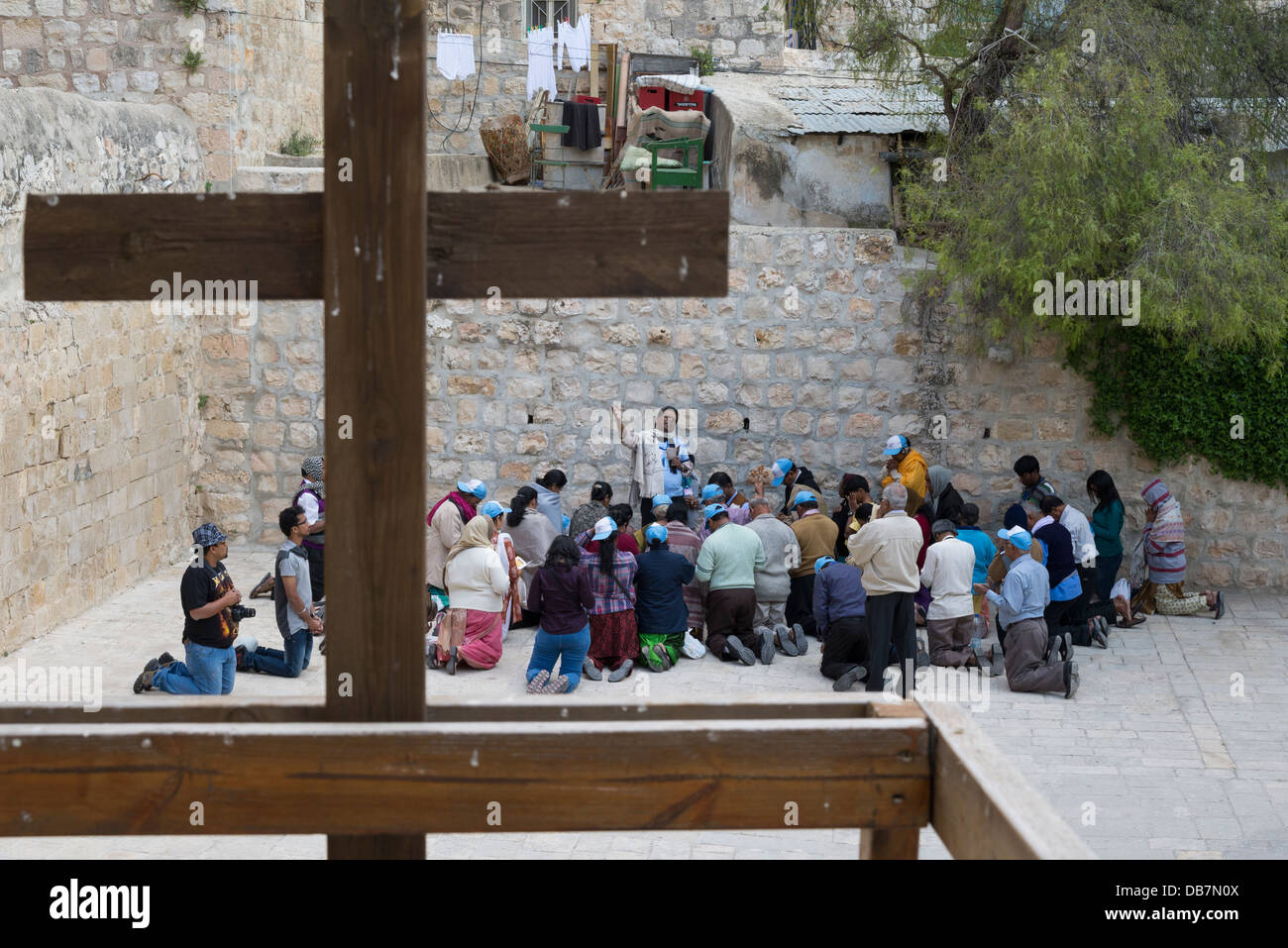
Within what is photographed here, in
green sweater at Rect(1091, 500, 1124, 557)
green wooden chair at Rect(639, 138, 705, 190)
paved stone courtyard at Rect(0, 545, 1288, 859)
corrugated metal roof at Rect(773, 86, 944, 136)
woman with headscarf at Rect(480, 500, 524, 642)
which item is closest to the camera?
paved stone courtyard at Rect(0, 545, 1288, 859)

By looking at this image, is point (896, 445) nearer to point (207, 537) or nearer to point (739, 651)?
point (739, 651)

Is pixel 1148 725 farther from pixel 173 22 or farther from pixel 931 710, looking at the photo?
pixel 173 22

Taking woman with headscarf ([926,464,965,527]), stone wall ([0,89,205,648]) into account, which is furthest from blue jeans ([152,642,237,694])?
woman with headscarf ([926,464,965,527])

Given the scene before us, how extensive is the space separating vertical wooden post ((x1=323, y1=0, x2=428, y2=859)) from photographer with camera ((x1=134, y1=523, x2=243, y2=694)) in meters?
6.03

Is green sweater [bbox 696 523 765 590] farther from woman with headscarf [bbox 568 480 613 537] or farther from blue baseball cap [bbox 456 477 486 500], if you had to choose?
blue baseball cap [bbox 456 477 486 500]

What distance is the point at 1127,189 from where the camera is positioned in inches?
439

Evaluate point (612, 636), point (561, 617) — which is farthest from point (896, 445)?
point (561, 617)

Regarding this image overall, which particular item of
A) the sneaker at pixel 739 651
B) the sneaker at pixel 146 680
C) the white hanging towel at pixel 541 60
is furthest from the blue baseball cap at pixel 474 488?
the white hanging towel at pixel 541 60

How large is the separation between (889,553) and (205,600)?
4.46 m

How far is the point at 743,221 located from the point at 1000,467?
3.43 metres

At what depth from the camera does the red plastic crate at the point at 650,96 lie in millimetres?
16359

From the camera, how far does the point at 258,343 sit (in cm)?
1315

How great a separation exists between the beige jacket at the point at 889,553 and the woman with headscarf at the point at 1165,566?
3.25 meters

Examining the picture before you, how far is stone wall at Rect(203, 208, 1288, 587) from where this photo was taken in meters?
12.7
